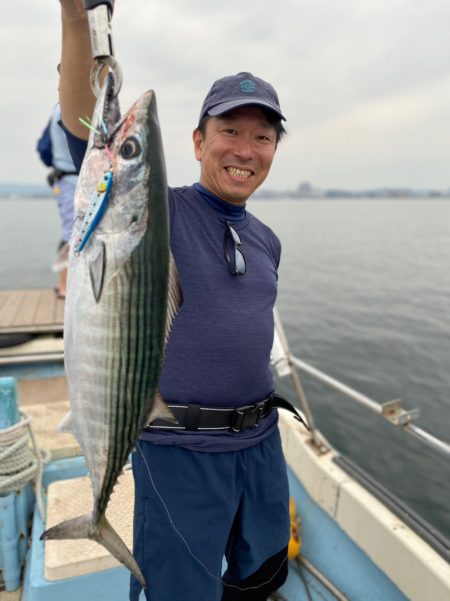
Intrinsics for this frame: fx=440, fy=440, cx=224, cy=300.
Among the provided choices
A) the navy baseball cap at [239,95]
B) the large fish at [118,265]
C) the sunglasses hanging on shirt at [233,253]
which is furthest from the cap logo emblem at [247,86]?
the large fish at [118,265]

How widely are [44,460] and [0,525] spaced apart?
0.63m

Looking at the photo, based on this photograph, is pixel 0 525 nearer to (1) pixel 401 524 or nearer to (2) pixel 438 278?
(1) pixel 401 524

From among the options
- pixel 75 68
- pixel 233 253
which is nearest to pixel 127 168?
pixel 75 68

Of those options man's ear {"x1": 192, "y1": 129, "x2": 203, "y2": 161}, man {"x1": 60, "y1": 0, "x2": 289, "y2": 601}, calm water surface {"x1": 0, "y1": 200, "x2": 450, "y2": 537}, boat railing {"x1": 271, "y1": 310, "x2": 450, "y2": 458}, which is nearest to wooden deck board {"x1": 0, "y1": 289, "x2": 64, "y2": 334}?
boat railing {"x1": 271, "y1": 310, "x2": 450, "y2": 458}

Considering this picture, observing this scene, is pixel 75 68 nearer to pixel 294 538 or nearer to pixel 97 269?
pixel 97 269

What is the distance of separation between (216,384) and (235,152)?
3.68 feet

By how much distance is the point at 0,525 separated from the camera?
9.73ft

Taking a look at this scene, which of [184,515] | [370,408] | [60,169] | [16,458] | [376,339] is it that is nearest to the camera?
[184,515]

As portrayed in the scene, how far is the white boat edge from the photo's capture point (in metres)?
2.79

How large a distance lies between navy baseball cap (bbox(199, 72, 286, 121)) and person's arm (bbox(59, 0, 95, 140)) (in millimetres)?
632

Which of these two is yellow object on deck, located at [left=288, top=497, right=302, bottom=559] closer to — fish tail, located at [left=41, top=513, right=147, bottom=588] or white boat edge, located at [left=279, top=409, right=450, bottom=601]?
white boat edge, located at [left=279, top=409, right=450, bottom=601]

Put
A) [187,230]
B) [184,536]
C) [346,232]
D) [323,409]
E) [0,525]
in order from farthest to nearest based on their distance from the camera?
[346,232], [323,409], [0,525], [187,230], [184,536]

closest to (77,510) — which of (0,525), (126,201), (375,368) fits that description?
(0,525)

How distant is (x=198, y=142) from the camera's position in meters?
2.36
